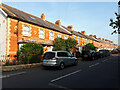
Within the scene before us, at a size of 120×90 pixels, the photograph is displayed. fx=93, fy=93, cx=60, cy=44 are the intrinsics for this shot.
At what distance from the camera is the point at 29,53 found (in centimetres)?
1170

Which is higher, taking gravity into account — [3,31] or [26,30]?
[26,30]

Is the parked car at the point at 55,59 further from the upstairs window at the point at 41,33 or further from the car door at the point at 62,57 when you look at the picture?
the upstairs window at the point at 41,33

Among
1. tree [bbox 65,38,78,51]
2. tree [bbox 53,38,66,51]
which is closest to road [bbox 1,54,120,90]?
tree [bbox 53,38,66,51]

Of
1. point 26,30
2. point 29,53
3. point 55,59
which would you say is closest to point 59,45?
point 26,30

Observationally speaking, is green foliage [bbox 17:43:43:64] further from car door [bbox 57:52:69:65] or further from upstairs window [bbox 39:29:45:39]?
upstairs window [bbox 39:29:45:39]

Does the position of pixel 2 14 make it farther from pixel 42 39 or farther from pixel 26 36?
pixel 42 39

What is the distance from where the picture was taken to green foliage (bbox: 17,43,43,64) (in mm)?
11633

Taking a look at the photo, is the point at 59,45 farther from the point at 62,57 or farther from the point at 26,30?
the point at 62,57

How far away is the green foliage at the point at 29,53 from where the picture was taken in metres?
11.6

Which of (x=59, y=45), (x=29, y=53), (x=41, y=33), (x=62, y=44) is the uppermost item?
(x=41, y=33)

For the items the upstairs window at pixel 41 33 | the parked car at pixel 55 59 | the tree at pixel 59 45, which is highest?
the upstairs window at pixel 41 33

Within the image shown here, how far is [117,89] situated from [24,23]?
14.2m

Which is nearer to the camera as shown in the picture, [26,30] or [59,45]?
[26,30]

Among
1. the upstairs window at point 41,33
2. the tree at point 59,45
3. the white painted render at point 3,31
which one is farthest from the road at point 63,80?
the upstairs window at point 41,33
